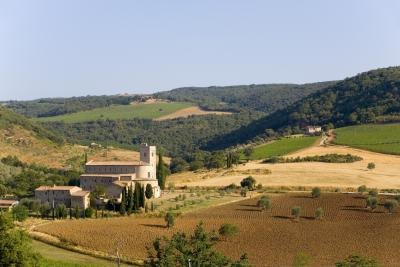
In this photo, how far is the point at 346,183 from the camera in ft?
286

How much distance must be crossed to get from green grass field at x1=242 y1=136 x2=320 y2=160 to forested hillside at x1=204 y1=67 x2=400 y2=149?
1801cm

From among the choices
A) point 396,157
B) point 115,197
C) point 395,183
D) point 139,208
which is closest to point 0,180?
point 115,197

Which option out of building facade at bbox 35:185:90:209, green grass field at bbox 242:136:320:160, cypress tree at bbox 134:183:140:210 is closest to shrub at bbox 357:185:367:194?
cypress tree at bbox 134:183:140:210

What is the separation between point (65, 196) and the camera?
3046 inches

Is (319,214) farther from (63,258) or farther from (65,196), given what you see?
(65,196)

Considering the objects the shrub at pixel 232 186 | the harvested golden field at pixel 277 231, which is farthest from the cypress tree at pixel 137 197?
the shrub at pixel 232 186

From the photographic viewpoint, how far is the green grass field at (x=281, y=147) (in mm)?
119562

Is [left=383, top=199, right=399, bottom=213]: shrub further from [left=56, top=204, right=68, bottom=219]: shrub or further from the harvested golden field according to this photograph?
[left=56, top=204, right=68, bottom=219]: shrub

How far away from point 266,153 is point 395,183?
123 ft

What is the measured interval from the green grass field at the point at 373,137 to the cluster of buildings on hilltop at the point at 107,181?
151 feet

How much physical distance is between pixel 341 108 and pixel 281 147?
147 ft

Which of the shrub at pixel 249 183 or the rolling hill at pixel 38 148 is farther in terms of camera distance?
the rolling hill at pixel 38 148

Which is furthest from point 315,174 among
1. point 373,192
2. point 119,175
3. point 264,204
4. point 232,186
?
point 119,175

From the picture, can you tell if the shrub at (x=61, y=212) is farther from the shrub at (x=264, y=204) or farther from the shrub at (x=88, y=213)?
the shrub at (x=264, y=204)
